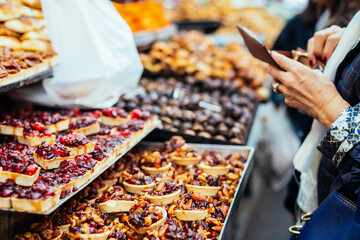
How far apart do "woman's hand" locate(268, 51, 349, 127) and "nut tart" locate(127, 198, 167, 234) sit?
87 cm

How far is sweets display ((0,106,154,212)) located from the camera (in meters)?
1.24

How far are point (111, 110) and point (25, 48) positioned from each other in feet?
2.17

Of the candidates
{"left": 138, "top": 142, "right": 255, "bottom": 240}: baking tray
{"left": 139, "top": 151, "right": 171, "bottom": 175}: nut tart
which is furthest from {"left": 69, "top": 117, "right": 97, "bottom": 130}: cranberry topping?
{"left": 138, "top": 142, "right": 255, "bottom": 240}: baking tray

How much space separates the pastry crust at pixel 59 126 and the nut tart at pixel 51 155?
37cm

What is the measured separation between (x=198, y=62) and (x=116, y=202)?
264cm

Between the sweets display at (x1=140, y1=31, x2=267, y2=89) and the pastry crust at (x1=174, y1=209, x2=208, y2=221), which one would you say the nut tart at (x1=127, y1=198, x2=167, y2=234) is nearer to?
the pastry crust at (x1=174, y1=209, x2=208, y2=221)

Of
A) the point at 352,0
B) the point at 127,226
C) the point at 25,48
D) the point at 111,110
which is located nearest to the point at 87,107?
the point at 111,110

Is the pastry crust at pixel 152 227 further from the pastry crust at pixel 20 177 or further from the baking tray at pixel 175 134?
the baking tray at pixel 175 134

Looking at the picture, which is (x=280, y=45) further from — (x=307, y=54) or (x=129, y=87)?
(x=129, y=87)

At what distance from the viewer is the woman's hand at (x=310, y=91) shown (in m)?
1.51

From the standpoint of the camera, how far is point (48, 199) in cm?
121

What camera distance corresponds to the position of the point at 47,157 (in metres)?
1.42

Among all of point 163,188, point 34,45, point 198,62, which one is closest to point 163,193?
point 163,188

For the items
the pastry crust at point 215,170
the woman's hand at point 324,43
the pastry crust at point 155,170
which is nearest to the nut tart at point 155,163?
the pastry crust at point 155,170
